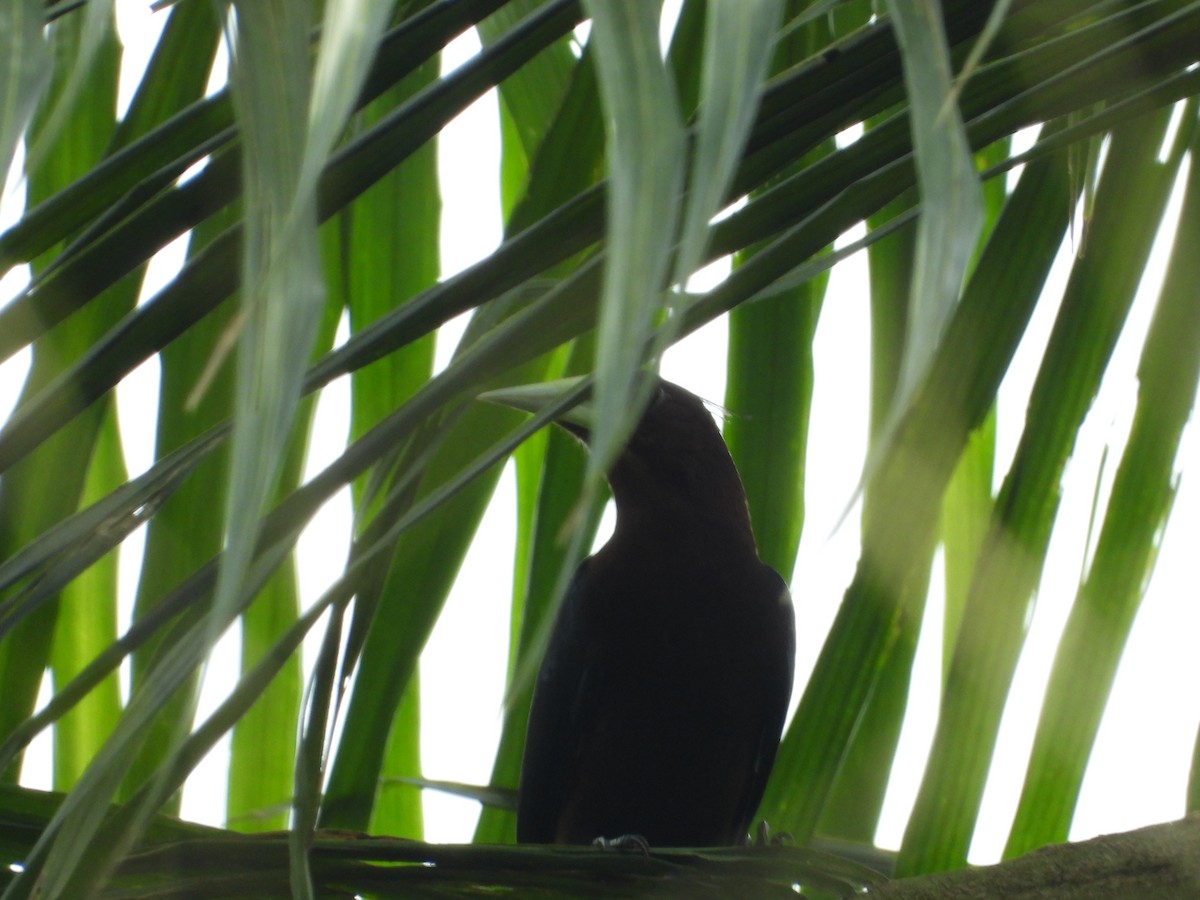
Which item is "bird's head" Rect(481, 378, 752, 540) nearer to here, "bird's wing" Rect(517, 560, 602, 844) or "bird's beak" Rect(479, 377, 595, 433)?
"bird's wing" Rect(517, 560, 602, 844)

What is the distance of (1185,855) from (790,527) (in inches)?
16.9

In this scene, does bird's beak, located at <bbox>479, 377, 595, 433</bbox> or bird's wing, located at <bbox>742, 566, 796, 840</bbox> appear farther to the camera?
bird's wing, located at <bbox>742, 566, 796, 840</bbox>

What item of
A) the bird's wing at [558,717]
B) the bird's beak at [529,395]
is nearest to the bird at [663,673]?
the bird's wing at [558,717]

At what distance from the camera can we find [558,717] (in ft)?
6.84

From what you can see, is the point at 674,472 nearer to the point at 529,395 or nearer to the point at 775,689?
the point at 775,689

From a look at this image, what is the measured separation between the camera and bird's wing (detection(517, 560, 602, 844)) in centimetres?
206

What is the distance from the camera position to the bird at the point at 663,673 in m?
2.00

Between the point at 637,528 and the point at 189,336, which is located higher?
the point at 637,528

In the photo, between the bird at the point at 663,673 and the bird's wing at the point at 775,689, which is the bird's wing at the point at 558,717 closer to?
the bird at the point at 663,673

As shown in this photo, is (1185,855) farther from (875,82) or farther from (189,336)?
(189,336)

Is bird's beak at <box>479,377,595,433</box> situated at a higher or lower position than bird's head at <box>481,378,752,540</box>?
lower

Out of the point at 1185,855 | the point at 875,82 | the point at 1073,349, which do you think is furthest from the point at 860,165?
the point at 1185,855

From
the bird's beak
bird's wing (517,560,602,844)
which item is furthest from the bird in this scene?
the bird's beak

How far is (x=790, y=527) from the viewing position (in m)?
1.17
